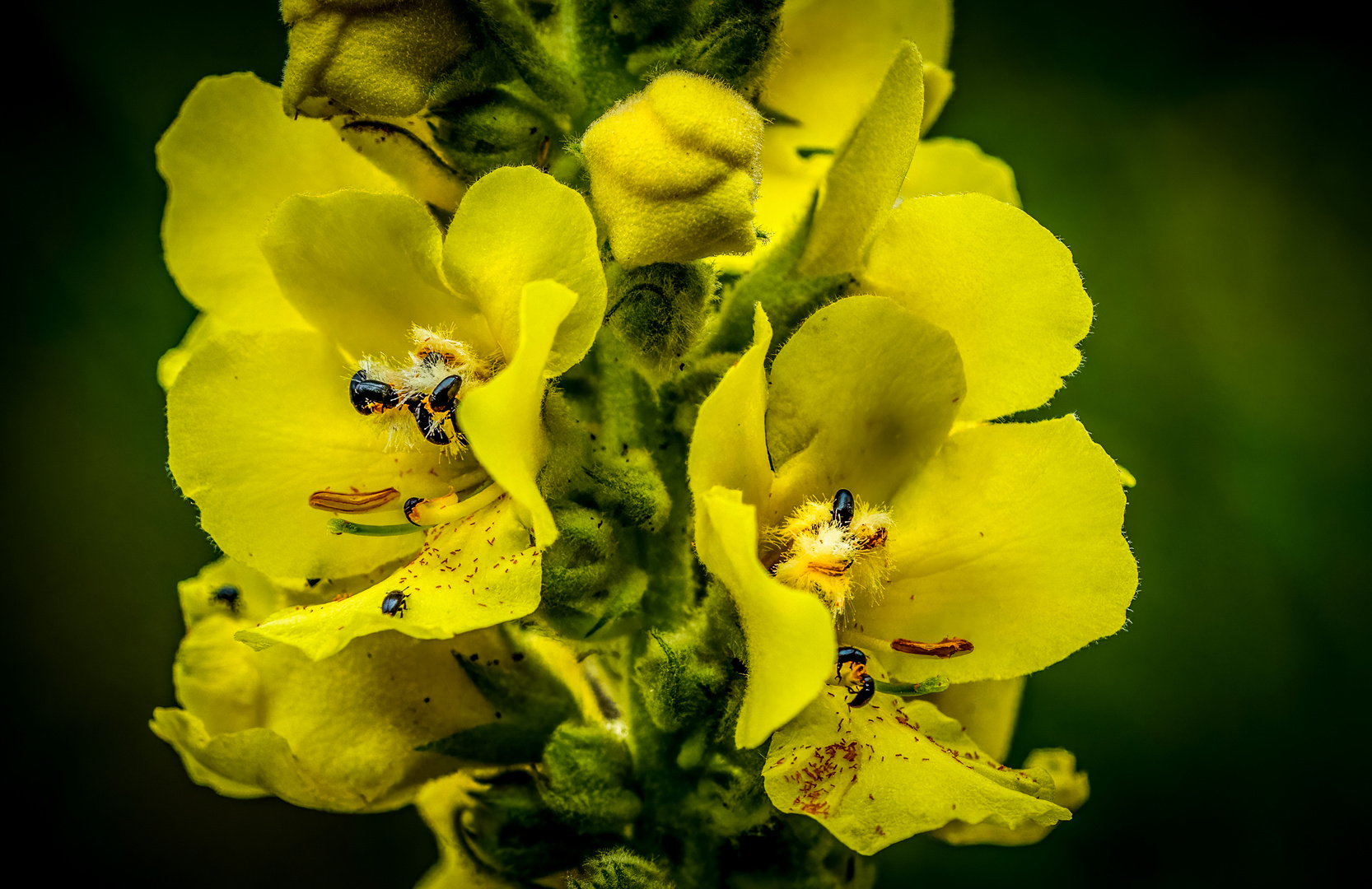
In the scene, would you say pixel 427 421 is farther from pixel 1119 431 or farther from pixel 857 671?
pixel 1119 431

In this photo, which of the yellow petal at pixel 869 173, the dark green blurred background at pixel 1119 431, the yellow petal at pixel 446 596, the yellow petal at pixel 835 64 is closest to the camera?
the yellow petal at pixel 446 596

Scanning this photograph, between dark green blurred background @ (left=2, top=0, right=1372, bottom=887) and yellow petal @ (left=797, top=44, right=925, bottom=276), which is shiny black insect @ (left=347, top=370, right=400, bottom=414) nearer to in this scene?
yellow petal @ (left=797, top=44, right=925, bottom=276)

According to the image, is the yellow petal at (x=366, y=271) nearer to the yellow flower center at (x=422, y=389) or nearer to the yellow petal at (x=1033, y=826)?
A: the yellow flower center at (x=422, y=389)

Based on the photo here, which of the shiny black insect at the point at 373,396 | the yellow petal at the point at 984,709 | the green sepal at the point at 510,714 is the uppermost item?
the shiny black insect at the point at 373,396

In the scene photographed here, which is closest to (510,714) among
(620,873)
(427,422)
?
(620,873)

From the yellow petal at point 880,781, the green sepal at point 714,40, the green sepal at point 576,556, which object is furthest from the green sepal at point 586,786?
the green sepal at point 714,40

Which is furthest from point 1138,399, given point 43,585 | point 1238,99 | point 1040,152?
point 43,585
